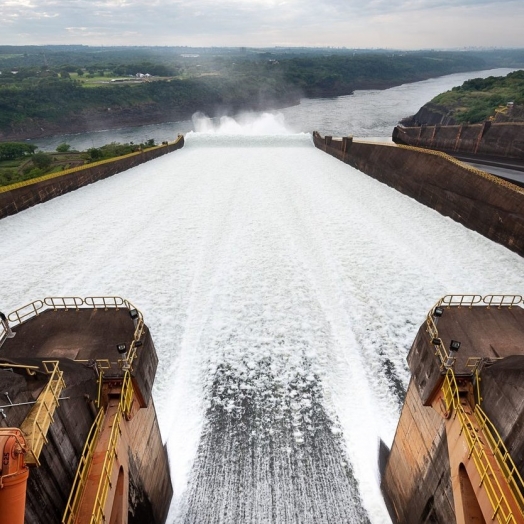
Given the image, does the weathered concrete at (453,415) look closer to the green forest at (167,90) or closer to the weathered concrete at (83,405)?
the weathered concrete at (83,405)

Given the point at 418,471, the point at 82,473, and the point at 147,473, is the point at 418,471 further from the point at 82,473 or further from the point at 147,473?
the point at 82,473

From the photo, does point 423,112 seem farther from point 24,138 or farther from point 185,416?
point 24,138

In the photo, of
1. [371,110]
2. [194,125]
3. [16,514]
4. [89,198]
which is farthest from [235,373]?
[371,110]

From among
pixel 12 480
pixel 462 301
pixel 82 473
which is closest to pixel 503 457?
pixel 462 301

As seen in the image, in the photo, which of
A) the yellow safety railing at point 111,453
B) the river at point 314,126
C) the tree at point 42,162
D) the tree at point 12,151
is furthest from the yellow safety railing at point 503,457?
the tree at point 12,151

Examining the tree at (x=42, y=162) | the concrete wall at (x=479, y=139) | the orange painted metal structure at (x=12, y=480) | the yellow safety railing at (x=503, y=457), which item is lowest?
the tree at (x=42, y=162)
